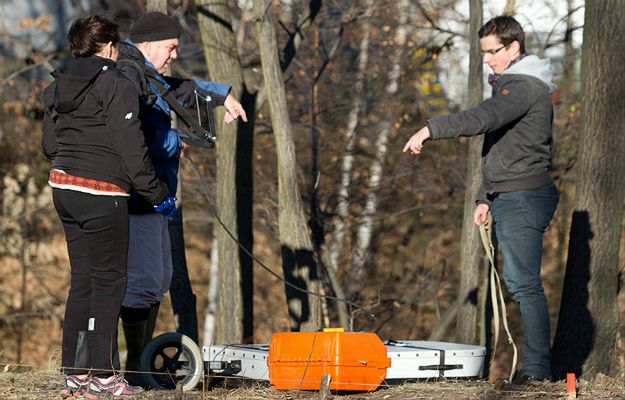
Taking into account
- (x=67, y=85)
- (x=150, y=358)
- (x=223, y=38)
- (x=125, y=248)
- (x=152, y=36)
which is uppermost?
(x=223, y=38)

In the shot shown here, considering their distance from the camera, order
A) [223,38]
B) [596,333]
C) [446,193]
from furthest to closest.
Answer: [446,193] < [223,38] < [596,333]

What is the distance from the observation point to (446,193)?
656 inches

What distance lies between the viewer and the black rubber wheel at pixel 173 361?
232 inches

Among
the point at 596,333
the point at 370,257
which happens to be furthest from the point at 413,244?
the point at 596,333

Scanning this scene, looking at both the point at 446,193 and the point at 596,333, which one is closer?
the point at 596,333

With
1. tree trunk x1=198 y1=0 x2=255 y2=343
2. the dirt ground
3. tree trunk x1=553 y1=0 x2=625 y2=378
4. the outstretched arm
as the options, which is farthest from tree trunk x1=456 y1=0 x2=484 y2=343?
the outstretched arm

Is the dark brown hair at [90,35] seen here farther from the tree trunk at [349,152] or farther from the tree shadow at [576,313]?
the tree trunk at [349,152]

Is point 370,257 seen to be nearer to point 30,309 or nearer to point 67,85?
point 30,309

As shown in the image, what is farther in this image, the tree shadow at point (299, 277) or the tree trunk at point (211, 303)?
the tree trunk at point (211, 303)

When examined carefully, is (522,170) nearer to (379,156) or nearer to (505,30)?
(505,30)

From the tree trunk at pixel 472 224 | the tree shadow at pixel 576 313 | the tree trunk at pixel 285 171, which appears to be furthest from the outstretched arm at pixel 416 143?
the tree trunk at pixel 472 224

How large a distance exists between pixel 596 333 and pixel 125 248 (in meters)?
4.47

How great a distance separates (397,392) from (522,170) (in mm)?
1432

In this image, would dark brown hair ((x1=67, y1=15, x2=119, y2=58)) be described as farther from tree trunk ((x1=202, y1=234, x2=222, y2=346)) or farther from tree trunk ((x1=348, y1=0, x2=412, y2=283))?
tree trunk ((x1=202, y1=234, x2=222, y2=346))
